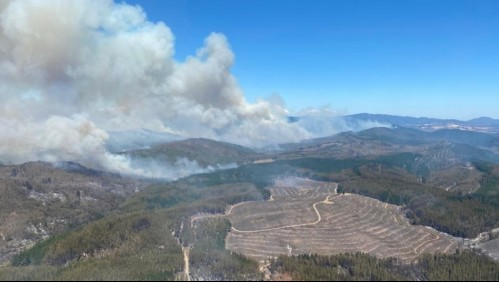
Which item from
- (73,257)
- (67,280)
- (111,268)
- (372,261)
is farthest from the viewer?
(73,257)

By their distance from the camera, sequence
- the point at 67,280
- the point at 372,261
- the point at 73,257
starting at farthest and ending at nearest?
the point at 73,257, the point at 372,261, the point at 67,280

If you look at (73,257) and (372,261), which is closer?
(372,261)

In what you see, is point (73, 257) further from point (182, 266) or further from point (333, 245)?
point (333, 245)

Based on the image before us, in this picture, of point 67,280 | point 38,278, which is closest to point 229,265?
point 67,280

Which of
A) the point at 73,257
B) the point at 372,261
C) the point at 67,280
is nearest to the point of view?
the point at 67,280

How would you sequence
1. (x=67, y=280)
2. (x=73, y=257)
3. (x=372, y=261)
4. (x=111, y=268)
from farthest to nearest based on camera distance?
(x=73, y=257) < (x=372, y=261) < (x=111, y=268) < (x=67, y=280)

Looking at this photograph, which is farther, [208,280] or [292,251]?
[292,251]

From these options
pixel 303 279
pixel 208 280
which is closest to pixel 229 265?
pixel 208 280

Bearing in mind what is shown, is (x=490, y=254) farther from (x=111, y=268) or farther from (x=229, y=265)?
(x=111, y=268)
